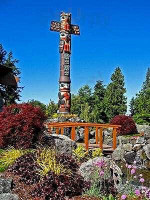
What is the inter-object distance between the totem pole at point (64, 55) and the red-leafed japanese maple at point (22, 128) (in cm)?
1497

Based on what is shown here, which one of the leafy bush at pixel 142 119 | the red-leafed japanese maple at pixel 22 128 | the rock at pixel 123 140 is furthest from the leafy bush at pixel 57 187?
the leafy bush at pixel 142 119

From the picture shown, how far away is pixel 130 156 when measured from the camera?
735 inches

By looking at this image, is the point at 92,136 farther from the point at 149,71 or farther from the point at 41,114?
the point at 149,71

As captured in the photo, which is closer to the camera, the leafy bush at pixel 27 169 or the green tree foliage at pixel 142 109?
the leafy bush at pixel 27 169

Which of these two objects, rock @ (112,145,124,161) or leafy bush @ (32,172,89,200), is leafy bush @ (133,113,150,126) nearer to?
rock @ (112,145,124,161)

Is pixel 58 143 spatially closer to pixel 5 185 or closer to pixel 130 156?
pixel 5 185

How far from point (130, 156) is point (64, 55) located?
11.4m

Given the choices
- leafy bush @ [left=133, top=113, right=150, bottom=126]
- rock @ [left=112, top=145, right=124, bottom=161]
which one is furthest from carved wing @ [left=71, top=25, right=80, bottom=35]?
rock @ [left=112, top=145, right=124, bottom=161]

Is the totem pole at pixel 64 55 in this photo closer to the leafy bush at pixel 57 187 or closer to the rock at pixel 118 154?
the rock at pixel 118 154

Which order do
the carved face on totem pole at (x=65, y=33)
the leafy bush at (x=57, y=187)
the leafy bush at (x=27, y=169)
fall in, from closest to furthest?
the leafy bush at (x=57, y=187), the leafy bush at (x=27, y=169), the carved face on totem pole at (x=65, y=33)

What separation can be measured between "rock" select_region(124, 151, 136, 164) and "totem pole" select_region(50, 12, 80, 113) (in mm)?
8515

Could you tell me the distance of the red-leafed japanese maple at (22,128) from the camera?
11.0 metres

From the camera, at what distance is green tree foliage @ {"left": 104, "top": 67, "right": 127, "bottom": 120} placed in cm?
4438

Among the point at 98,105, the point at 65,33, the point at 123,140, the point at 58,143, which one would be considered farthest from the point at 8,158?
the point at 98,105
